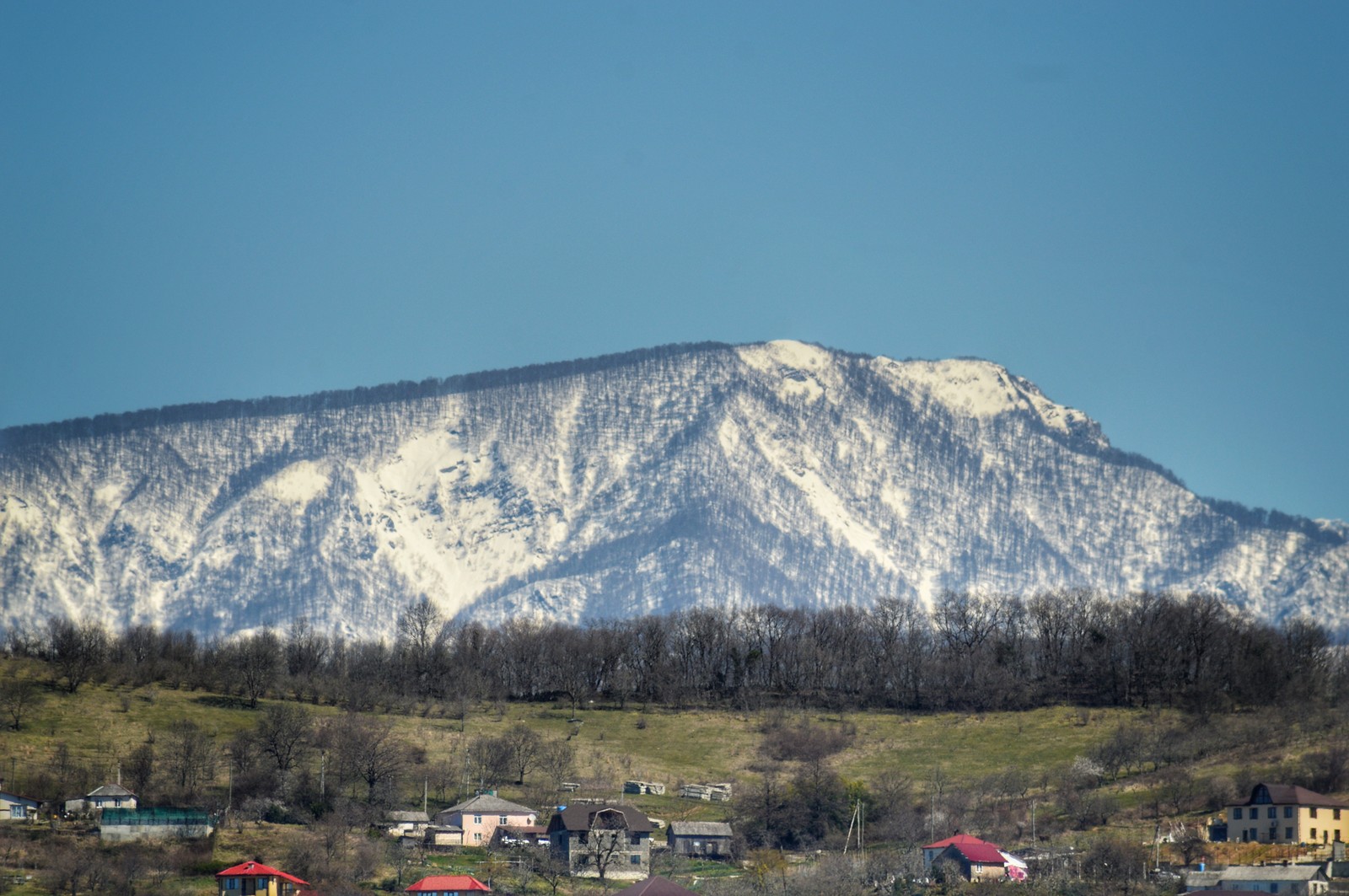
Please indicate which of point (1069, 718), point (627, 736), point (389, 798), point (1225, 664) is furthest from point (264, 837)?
point (1225, 664)

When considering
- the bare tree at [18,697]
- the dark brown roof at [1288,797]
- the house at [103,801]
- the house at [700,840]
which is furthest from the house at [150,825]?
the dark brown roof at [1288,797]

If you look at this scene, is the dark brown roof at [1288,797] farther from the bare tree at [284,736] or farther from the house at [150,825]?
the bare tree at [284,736]

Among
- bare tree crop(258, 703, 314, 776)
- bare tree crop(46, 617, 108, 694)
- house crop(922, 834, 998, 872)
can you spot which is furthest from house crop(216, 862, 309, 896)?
bare tree crop(46, 617, 108, 694)

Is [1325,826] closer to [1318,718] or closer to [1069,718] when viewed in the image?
[1318,718]

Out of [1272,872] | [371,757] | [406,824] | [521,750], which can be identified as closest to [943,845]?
[1272,872]

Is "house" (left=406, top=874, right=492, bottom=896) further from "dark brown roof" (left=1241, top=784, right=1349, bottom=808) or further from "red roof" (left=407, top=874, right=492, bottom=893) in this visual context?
"dark brown roof" (left=1241, top=784, right=1349, bottom=808)
